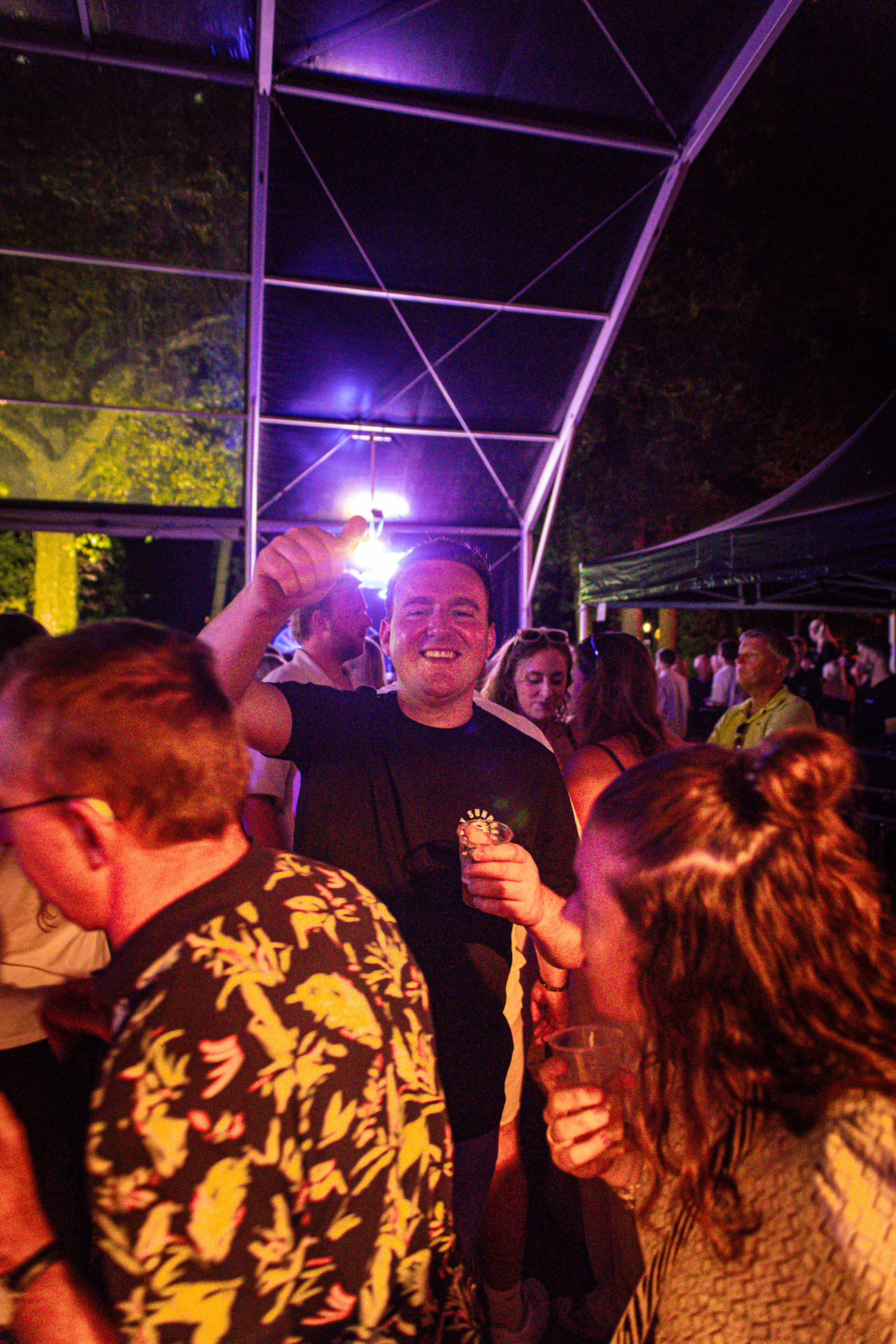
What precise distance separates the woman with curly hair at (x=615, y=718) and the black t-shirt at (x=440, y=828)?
81cm

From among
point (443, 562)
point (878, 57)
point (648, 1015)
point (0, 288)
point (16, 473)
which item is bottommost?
point (648, 1015)

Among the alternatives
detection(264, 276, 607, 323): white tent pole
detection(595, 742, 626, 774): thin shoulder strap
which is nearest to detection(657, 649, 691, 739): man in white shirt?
detection(264, 276, 607, 323): white tent pole

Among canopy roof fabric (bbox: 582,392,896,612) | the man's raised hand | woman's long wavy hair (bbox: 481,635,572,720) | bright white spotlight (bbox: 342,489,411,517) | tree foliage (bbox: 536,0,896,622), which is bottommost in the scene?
woman's long wavy hair (bbox: 481,635,572,720)

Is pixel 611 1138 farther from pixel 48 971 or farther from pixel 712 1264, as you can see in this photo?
pixel 48 971

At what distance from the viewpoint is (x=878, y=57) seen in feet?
45.5

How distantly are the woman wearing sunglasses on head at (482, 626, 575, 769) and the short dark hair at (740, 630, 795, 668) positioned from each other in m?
1.37

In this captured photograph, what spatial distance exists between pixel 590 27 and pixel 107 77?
342 cm

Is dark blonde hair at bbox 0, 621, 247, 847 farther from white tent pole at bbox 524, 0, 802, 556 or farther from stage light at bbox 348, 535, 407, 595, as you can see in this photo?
stage light at bbox 348, 535, 407, 595

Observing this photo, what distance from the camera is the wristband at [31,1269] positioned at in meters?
0.95

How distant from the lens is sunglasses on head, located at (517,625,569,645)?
14.1 ft

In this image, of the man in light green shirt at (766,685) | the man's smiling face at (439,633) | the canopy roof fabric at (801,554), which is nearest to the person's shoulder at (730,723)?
the man in light green shirt at (766,685)

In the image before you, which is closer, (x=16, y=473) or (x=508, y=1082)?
(x=508, y=1082)

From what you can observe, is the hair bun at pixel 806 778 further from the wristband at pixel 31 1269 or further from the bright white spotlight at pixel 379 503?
the bright white spotlight at pixel 379 503

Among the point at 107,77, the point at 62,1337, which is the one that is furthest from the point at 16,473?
the point at 62,1337
